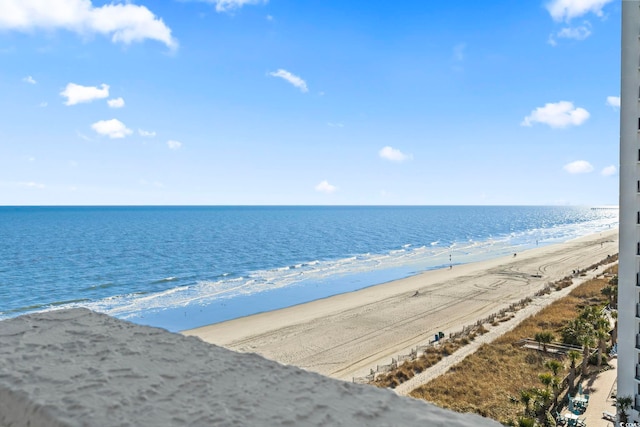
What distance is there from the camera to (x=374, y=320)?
31.4m

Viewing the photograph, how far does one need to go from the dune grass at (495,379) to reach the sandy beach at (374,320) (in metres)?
4.05

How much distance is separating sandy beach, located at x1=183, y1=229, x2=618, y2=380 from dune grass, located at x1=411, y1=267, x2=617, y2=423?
4.05m

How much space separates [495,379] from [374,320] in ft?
44.1

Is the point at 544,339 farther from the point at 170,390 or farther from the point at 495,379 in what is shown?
the point at 170,390

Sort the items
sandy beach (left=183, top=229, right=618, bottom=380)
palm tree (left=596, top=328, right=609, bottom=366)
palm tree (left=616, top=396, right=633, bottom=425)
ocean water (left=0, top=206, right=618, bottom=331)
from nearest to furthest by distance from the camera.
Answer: palm tree (left=616, top=396, right=633, bottom=425), palm tree (left=596, top=328, right=609, bottom=366), sandy beach (left=183, top=229, right=618, bottom=380), ocean water (left=0, top=206, right=618, bottom=331)

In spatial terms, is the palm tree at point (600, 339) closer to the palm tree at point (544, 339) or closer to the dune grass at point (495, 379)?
the dune grass at point (495, 379)

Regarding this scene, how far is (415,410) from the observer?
7.10 feet

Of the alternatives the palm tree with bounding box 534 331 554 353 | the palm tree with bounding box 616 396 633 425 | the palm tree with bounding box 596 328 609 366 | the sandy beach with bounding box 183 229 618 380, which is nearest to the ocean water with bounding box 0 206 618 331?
the sandy beach with bounding box 183 229 618 380

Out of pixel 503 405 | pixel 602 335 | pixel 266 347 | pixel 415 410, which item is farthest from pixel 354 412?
pixel 266 347

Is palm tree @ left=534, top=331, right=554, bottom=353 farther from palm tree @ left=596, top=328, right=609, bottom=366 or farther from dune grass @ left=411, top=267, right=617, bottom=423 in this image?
palm tree @ left=596, top=328, right=609, bottom=366

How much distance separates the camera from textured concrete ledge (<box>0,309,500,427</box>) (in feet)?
6.93

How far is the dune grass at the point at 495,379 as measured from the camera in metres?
15.8

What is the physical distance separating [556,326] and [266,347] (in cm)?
1734

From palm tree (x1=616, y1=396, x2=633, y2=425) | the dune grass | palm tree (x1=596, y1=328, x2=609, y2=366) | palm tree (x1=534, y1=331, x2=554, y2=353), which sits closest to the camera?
palm tree (x1=616, y1=396, x2=633, y2=425)
